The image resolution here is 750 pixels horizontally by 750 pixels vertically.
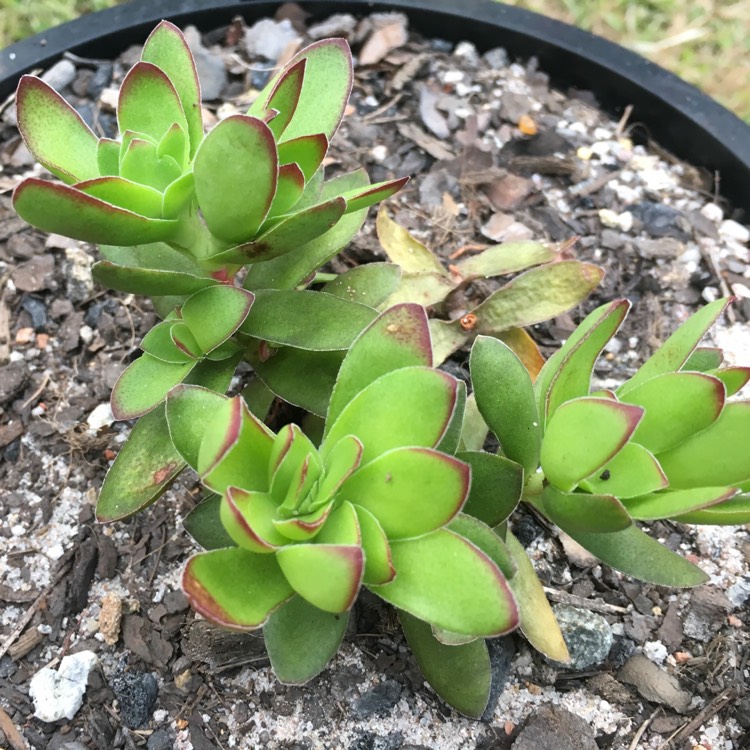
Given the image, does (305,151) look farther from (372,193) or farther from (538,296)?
(538,296)

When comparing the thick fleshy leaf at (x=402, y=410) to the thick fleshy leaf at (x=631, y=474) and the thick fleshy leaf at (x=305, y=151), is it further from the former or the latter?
the thick fleshy leaf at (x=305, y=151)

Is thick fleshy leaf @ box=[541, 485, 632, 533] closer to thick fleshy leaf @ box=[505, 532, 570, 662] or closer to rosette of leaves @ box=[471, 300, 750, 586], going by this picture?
rosette of leaves @ box=[471, 300, 750, 586]

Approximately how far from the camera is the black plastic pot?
1581 mm

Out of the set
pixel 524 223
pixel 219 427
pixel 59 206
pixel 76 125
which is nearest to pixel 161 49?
pixel 76 125

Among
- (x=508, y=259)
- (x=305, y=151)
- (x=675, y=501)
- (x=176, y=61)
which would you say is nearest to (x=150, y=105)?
(x=176, y=61)

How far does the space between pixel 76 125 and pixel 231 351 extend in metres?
0.33

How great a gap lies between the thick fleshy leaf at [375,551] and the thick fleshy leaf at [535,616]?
28 centimetres

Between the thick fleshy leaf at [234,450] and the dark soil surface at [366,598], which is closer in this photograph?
the thick fleshy leaf at [234,450]

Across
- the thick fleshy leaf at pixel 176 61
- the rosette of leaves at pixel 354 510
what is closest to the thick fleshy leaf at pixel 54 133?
the thick fleshy leaf at pixel 176 61

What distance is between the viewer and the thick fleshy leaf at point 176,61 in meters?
0.95

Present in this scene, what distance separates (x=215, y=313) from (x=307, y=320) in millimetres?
122

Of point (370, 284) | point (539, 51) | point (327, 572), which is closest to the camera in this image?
point (327, 572)

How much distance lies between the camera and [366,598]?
1.09 m

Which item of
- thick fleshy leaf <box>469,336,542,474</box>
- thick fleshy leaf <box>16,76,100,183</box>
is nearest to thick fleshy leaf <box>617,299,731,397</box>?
thick fleshy leaf <box>469,336,542,474</box>
